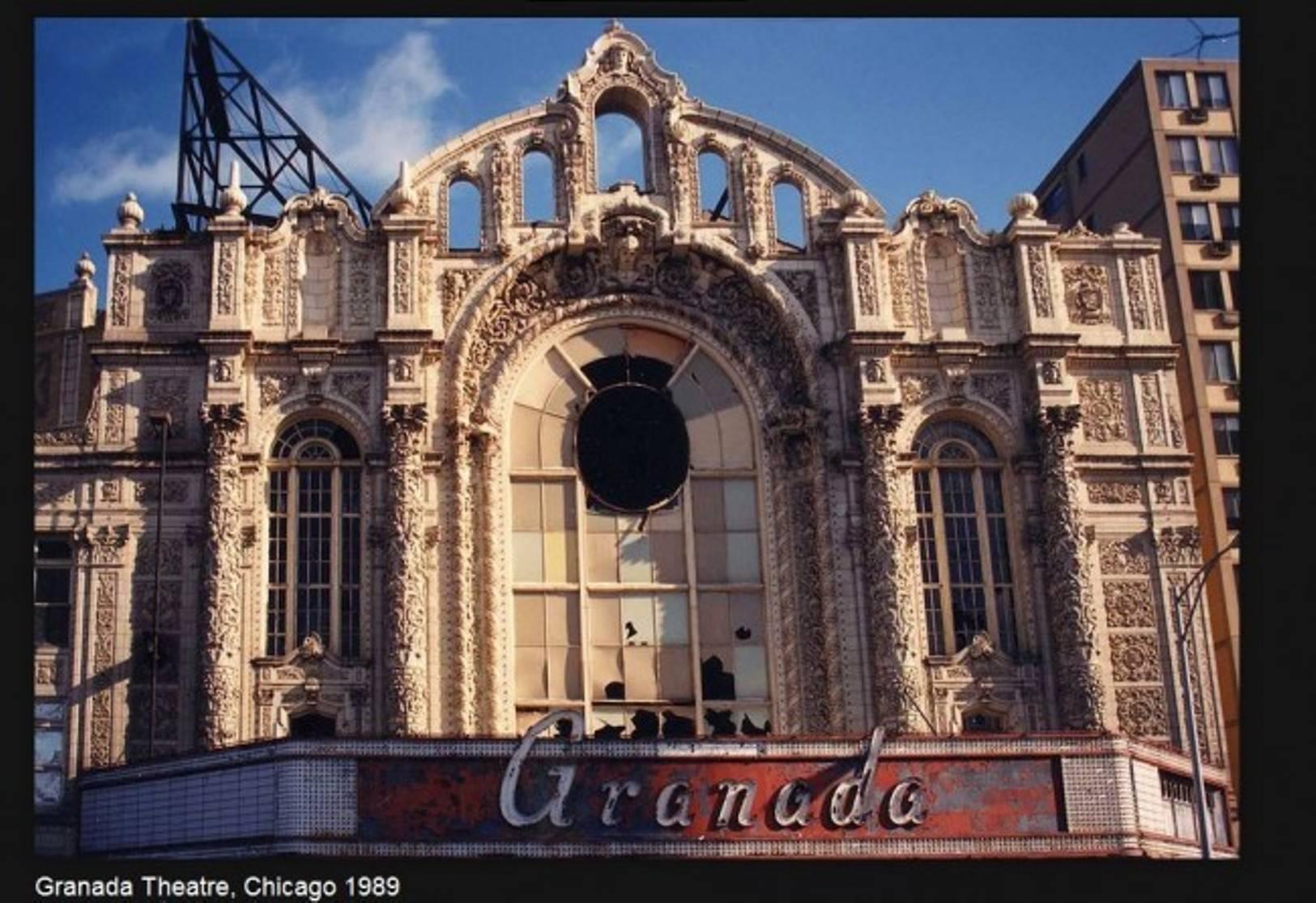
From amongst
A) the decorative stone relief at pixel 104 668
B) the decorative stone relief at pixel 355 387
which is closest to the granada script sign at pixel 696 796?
the decorative stone relief at pixel 104 668

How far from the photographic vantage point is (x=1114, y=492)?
29.0 meters

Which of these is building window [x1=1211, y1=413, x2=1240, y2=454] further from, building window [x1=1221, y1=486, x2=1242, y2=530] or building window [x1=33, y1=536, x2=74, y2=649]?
building window [x1=33, y1=536, x2=74, y2=649]

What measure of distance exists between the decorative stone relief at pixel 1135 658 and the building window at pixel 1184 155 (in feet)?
48.8

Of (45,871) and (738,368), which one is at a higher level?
(738,368)

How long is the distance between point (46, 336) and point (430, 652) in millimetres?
13414

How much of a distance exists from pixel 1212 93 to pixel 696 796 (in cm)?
2385

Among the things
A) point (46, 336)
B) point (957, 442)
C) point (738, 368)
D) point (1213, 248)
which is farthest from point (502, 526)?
point (1213, 248)

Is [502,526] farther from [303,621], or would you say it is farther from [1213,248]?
[1213,248]

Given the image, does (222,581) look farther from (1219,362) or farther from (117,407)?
(1219,362)

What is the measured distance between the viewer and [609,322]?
29.6 metres

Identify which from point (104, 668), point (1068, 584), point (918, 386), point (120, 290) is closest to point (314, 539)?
point (104, 668)

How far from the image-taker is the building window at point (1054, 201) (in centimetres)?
4381
